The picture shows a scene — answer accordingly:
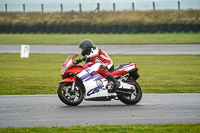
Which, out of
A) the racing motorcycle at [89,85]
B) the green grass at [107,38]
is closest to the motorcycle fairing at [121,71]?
the racing motorcycle at [89,85]

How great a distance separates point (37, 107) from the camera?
8133mm

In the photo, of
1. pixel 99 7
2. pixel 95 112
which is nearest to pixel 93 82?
pixel 95 112

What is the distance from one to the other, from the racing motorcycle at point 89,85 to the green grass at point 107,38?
27.0 meters

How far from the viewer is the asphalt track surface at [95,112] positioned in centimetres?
657

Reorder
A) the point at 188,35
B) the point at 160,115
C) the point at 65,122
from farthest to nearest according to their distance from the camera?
the point at 188,35
the point at 160,115
the point at 65,122

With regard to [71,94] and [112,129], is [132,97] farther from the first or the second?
[112,129]

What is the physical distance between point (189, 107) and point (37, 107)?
320 centimetres

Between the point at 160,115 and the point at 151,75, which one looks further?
the point at 151,75

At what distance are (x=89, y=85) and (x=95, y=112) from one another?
924mm

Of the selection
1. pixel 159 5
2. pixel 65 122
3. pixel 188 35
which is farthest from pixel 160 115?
pixel 159 5

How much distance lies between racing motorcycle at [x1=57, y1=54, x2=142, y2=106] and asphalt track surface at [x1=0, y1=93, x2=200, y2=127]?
20 cm

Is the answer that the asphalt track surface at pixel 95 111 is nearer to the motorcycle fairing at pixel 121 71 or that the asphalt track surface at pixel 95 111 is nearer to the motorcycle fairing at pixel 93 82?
the motorcycle fairing at pixel 93 82

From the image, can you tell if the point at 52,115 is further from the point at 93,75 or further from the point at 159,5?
the point at 159,5

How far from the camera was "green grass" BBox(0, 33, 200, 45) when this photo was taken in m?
36.3
